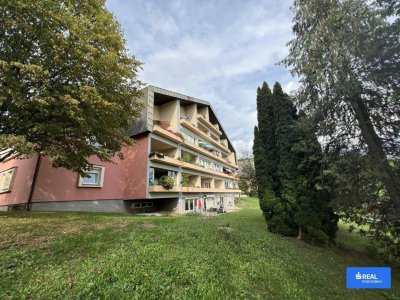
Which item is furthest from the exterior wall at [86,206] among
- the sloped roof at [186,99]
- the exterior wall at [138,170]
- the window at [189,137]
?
the sloped roof at [186,99]

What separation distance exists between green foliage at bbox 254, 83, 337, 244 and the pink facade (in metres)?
12.0

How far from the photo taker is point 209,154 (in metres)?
38.1

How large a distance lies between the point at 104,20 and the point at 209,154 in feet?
92.8

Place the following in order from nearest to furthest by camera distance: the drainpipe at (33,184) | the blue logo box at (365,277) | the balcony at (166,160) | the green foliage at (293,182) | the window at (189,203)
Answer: the blue logo box at (365,277)
the green foliage at (293,182)
the drainpipe at (33,184)
the balcony at (166,160)
the window at (189,203)

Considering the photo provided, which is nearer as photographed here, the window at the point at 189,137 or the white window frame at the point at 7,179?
the white window frame at the point at 7,179

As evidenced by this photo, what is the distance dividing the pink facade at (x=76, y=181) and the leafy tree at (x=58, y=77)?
16.6 feet

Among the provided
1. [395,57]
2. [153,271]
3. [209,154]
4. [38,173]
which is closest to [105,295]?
[153,271]

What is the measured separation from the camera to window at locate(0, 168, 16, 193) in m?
19.0

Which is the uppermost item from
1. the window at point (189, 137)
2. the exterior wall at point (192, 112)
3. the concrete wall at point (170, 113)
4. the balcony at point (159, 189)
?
the exterior wall at point (192, 112)

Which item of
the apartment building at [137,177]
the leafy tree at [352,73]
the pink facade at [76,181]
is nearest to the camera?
the leafy tree at [352,73]

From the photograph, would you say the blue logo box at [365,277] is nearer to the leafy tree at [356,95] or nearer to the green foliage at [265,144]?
the leafy tree at [356,95]

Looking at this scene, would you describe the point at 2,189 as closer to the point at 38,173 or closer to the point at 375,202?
the point at 38,173

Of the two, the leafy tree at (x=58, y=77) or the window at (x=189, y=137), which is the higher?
the window at (x=189, y=137)

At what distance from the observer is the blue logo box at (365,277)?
22.5ft
